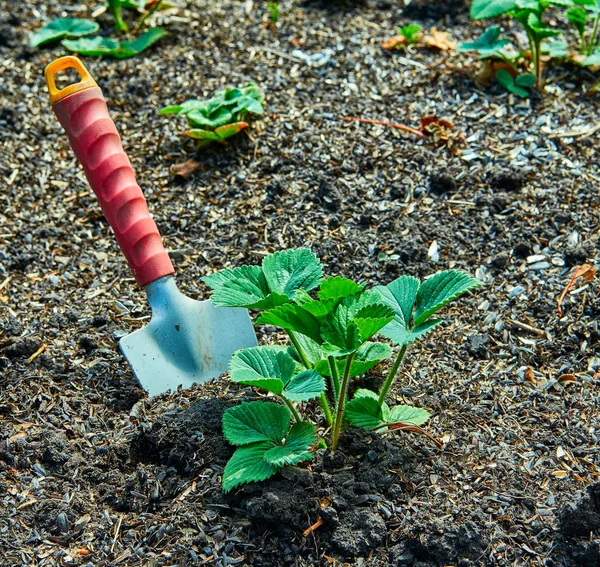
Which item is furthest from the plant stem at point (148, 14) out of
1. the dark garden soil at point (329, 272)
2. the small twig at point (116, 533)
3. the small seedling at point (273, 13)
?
the small twig at point (116, 533)

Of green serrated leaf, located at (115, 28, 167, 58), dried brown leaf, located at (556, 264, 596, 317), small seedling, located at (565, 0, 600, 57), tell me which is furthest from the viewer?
green serrated leaf, located at (115, 28, 167, 58)

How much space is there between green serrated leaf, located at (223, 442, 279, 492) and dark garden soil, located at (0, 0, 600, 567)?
52 millimetres

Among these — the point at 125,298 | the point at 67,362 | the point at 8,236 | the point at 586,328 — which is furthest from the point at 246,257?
the point at 586,328

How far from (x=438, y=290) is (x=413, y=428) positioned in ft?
1.33

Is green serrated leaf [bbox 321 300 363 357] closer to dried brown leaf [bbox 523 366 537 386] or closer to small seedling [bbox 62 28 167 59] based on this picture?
dried brown leaf [bbox 523 366 537 386]

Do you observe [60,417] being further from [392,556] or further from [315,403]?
[392,556]

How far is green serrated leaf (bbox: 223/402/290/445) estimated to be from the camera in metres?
2.10

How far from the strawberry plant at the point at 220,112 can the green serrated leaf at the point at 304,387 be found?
145cm

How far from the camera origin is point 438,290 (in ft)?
6.81

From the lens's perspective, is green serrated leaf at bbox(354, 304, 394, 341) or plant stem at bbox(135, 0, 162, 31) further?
plant stem at bbox(135, 0, 162, 31)

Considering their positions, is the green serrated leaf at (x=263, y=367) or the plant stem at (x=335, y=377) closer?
the green serrated leaf at (x=263, y=367)

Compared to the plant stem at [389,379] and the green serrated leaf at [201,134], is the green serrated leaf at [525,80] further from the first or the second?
the plant stem at [389,379]

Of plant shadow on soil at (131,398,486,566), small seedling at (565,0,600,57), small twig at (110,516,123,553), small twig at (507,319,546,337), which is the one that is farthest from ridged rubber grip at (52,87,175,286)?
small seedling at (565,0,600,57)

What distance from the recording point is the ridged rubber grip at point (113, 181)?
2.50m
